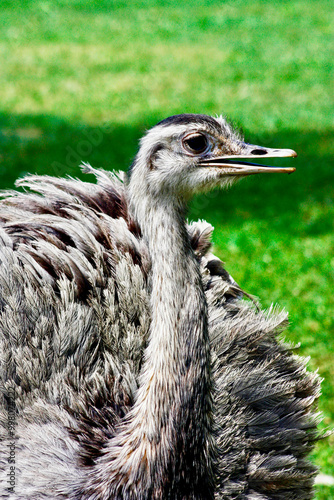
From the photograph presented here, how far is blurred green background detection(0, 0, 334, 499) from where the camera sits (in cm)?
571

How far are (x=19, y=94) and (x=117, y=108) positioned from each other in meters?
1.57

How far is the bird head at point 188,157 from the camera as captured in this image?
2.38m

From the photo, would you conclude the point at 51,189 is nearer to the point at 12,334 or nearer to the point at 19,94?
the point at 12,334

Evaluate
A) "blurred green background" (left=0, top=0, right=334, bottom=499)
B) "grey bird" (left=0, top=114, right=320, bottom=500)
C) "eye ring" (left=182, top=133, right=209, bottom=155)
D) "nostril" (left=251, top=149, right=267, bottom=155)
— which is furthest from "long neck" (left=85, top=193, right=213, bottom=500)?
"blurred green background" (left=0, top=0, right=334, bottom=499)

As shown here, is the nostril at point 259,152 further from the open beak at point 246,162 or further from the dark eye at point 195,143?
the dark eye at point 195,143

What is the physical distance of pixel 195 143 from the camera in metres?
2.42

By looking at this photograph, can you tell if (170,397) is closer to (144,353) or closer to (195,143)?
(144,353)

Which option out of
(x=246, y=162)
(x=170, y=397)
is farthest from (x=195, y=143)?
(x=170, y=397)

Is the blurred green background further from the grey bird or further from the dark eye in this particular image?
the grey bird

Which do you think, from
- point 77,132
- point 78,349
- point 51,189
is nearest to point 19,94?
point 77,132

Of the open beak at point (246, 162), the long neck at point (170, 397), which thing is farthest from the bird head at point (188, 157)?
the long neck at point (170, 397)

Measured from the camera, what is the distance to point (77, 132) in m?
8.90

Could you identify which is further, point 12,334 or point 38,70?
point 38,70

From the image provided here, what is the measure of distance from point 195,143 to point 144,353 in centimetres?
69
